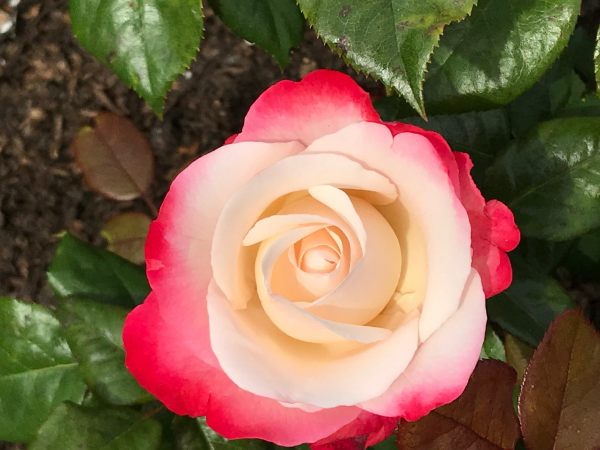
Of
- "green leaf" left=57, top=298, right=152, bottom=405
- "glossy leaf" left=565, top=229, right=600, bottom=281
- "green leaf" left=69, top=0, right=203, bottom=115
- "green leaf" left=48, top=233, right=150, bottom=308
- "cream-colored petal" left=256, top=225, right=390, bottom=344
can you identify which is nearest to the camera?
"cream-colored petal" left=256, top=225, right=390, bottom=344

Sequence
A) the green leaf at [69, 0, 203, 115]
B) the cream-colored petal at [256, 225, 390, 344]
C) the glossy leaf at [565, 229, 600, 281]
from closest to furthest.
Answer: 1. the cream-colored petal at [256, 225, 390, 344]
2. the green leaf at [69, 0, 203, 115]
3. the glossy leaf at [565, 229, 600, 281]

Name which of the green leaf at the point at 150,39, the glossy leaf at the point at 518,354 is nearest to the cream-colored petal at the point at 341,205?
the green leaf at the point at 150,39

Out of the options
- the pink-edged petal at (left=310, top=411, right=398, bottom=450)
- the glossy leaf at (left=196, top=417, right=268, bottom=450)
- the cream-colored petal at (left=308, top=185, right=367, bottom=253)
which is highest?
the cream-colored petal at (left=308, top=185, right=367, bottom=253)

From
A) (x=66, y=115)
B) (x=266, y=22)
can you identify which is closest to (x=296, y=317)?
(x=266, y=22)

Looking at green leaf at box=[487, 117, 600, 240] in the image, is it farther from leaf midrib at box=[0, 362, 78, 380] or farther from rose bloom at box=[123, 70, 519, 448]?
leaf midrib at box=[0, 362, 78, 380]

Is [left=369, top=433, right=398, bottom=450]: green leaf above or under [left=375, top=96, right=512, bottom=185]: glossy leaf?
under

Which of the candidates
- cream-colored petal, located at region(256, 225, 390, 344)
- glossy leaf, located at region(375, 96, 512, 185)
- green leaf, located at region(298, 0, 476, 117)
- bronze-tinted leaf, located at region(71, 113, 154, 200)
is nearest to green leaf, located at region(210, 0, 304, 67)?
glossy leaf, located at region(375, 96, 512, 185)

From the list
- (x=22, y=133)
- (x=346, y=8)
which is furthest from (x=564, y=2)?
(x=22, y=133)
